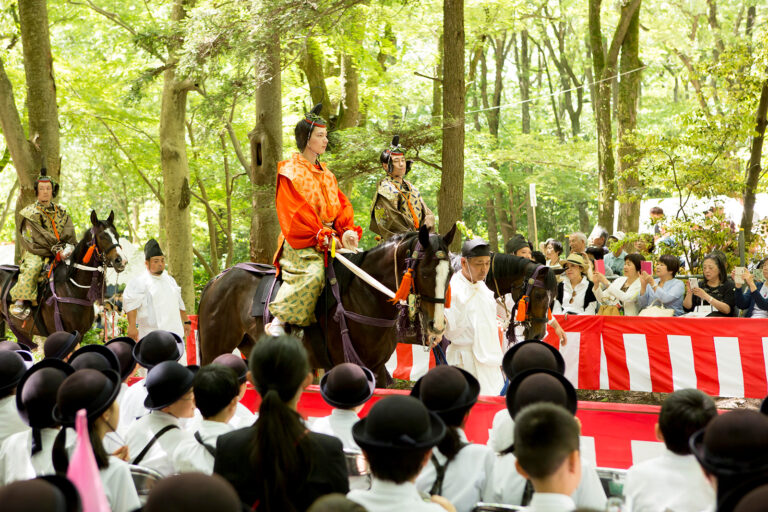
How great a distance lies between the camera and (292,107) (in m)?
21.5

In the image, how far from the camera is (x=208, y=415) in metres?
3.70

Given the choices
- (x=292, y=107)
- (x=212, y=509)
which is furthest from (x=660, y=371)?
(x=292, y=107)

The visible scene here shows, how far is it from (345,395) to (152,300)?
22.6 ft

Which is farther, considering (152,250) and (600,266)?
(600,266)

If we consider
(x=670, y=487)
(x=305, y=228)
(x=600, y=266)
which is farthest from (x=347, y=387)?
(x=600, y=266)

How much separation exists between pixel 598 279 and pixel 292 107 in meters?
13.3

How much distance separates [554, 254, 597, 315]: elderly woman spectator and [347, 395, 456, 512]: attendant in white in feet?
25.9

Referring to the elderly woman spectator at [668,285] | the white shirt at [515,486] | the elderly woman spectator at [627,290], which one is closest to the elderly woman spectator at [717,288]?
the elderly woman spectator at [668,285]

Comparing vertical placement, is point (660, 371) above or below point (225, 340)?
below

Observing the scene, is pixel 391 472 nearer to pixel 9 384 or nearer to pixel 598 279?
pixel 9 384

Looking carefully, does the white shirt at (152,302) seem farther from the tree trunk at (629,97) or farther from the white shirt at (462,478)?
the tree trunk at (629,97)

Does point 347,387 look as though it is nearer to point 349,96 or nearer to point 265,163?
point 265,163

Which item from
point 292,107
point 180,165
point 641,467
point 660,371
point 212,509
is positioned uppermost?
point 292,107

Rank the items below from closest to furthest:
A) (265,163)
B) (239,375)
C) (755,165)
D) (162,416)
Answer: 1. (162,416)
2. (239,375)
3. (755,165)
4. (265,163)
